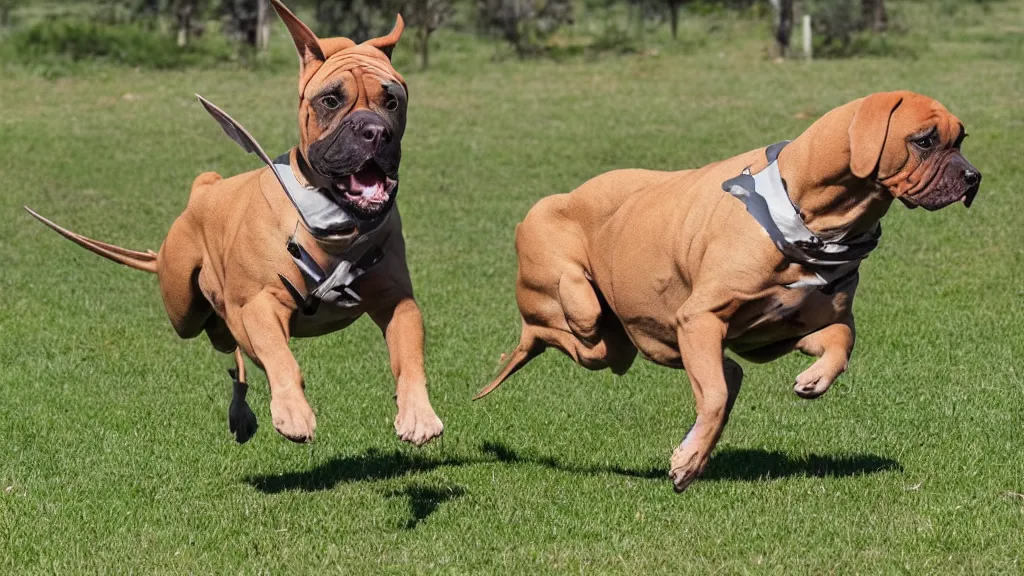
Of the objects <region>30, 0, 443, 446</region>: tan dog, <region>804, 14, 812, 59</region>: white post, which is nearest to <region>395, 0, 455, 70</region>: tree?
<region>804, 14, 812, 59</region>: white post

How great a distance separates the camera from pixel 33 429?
8.37m

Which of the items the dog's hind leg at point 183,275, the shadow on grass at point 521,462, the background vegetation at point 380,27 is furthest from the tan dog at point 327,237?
the background vegetation at point 380,27

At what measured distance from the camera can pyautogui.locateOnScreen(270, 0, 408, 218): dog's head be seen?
5805 millimetres

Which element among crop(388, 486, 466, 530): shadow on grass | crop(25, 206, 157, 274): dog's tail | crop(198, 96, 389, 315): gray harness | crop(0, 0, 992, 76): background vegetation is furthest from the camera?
crop(0, 0, 992, 76): background vegetation

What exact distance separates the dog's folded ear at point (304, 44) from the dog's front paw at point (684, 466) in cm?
216

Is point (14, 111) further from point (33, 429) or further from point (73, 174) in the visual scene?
Result: point (33, 429)

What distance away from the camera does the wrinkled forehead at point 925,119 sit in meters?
5.68

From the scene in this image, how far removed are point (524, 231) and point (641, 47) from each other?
23.9 m

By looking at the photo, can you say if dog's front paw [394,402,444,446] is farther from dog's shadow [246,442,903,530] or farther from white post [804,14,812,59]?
white post [804,14,812,59]

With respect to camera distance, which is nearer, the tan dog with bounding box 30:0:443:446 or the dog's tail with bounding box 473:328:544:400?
the tan dog with bounding box 30:0:443:446

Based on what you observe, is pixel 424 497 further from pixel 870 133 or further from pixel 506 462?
pixel 870 133

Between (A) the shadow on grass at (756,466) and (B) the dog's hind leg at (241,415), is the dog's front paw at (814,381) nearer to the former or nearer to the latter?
(A) the shadow on grass at (756,466)

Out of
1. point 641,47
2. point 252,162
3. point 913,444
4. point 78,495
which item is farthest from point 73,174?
point 641,47

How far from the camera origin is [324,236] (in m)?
6.10
